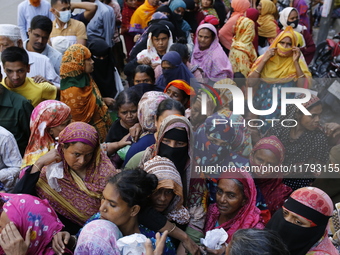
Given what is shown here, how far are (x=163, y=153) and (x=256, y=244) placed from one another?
3.57ft

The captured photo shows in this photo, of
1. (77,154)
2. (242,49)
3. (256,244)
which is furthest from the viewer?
(242,49)

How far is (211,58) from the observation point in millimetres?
5172

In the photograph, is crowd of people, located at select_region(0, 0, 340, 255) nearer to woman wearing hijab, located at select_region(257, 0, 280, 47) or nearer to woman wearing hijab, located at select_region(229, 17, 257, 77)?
woman wearing hijab, located at select_region(229, 17, 257, 77)

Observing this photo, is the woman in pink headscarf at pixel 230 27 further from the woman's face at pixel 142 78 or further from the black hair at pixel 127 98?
the black hair at pixel 127 98

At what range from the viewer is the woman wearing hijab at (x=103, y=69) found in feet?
16.6

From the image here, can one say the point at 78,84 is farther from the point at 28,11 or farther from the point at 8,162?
the point at 28,11

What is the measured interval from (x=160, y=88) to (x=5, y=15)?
7.06 metres

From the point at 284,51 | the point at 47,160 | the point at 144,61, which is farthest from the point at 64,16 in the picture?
the point at 47,160

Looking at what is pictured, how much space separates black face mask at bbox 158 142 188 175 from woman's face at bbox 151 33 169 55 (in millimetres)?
2522

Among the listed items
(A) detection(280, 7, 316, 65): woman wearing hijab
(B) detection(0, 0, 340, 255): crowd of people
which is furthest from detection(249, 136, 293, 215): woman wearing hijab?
(A) detection(280, 7, 316, 65): woman wearing hijab

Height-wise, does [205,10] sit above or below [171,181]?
below

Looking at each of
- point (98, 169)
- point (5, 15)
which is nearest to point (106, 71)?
point (98, 169)

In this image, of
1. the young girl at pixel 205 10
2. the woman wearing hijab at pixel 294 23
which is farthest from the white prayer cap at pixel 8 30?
the woman wearing hijab at pixel 294 23

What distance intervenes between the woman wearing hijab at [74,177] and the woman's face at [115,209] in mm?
405
